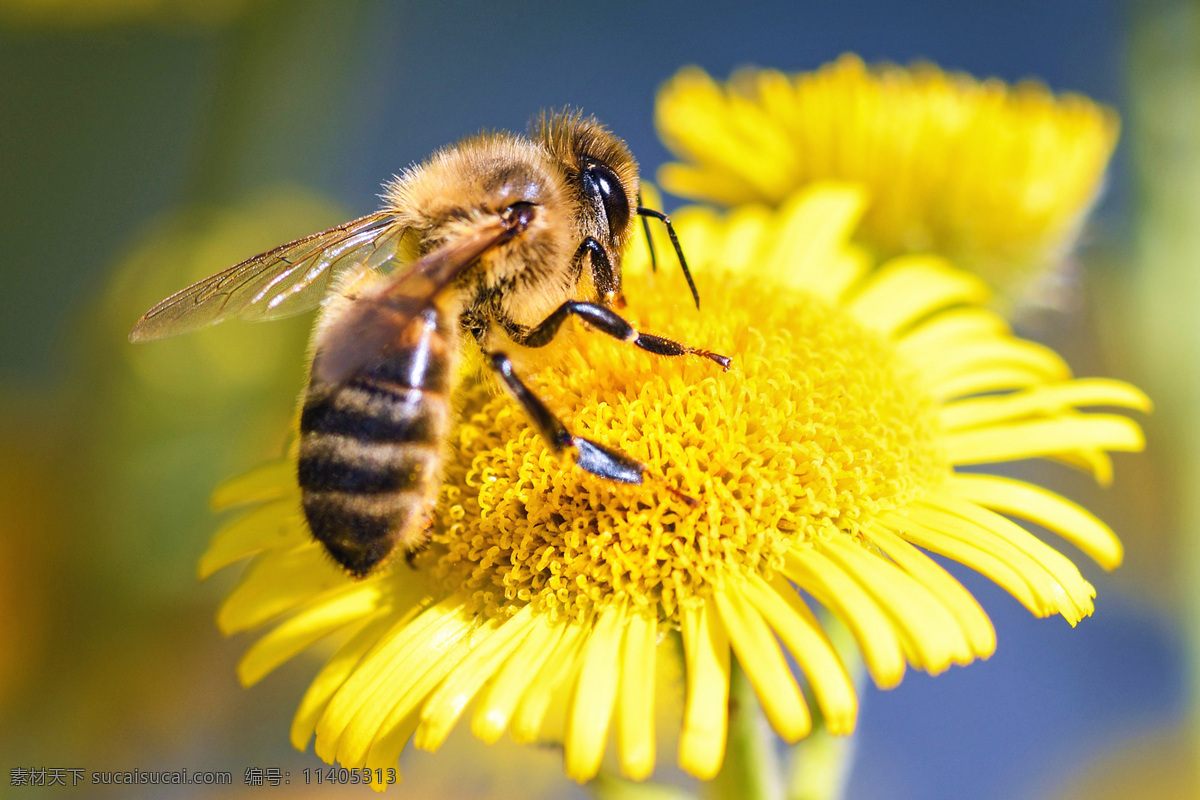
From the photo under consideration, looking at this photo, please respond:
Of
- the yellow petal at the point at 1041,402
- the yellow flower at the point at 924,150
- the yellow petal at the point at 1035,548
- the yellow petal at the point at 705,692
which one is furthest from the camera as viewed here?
the yellow flower at the point at 924,150

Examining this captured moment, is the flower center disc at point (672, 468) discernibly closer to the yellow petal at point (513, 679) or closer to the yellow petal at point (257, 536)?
the yellow petal at point (513, 679)

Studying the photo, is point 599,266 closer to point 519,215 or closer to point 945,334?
point 519,215

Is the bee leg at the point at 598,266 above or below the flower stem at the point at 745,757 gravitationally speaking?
above

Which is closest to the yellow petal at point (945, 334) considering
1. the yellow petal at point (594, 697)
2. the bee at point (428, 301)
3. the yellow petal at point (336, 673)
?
the bee at point (428, 301)

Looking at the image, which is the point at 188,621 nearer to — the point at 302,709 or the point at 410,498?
the point at 302,709

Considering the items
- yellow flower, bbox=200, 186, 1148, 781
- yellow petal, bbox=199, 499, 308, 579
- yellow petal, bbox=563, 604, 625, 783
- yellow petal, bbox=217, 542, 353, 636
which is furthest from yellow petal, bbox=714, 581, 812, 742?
yellow petal, bbox=199, 499, 308, 579
